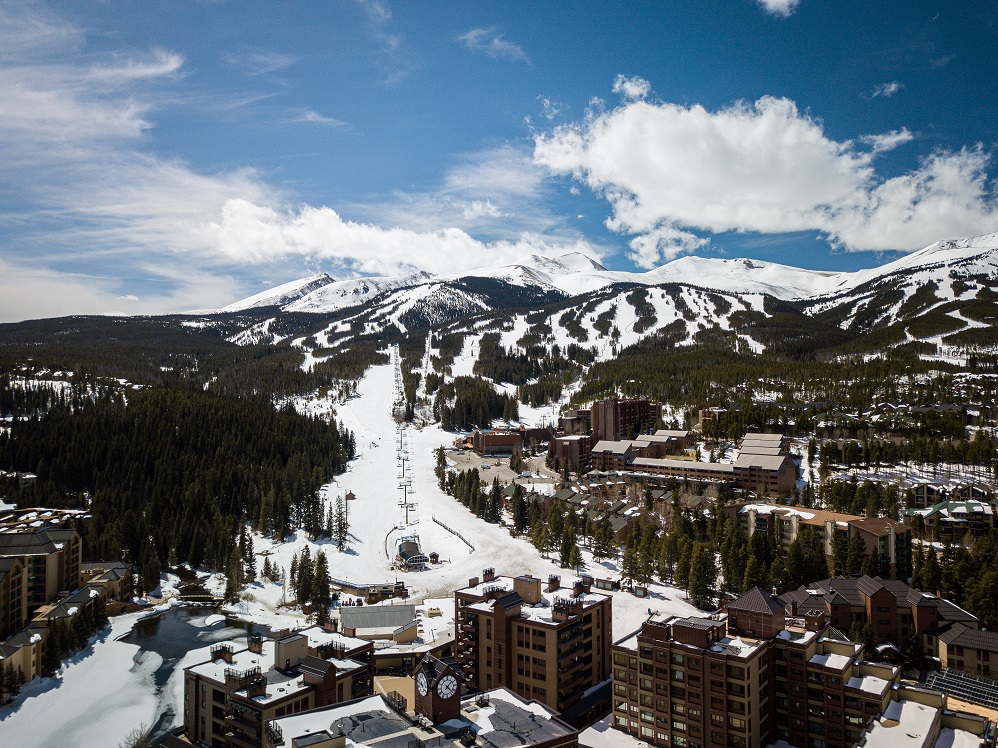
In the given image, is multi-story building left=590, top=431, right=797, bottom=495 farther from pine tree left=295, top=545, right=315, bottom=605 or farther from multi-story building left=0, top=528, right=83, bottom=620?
multi-story building left=0, top=528, right=83, bottom=620

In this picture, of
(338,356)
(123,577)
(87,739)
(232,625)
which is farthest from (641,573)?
(338,356)

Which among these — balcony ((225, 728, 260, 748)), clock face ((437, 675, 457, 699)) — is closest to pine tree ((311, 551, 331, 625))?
balcony ((225, 728, 260, 748))

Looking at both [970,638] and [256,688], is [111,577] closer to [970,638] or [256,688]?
[256,688]

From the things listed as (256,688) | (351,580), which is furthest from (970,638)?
(351,580)

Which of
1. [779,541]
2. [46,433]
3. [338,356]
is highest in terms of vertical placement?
[338,356]

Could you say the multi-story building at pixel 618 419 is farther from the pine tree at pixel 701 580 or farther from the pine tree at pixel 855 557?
the pine tree at pixel 701 580

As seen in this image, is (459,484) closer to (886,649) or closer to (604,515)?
(604,515)
